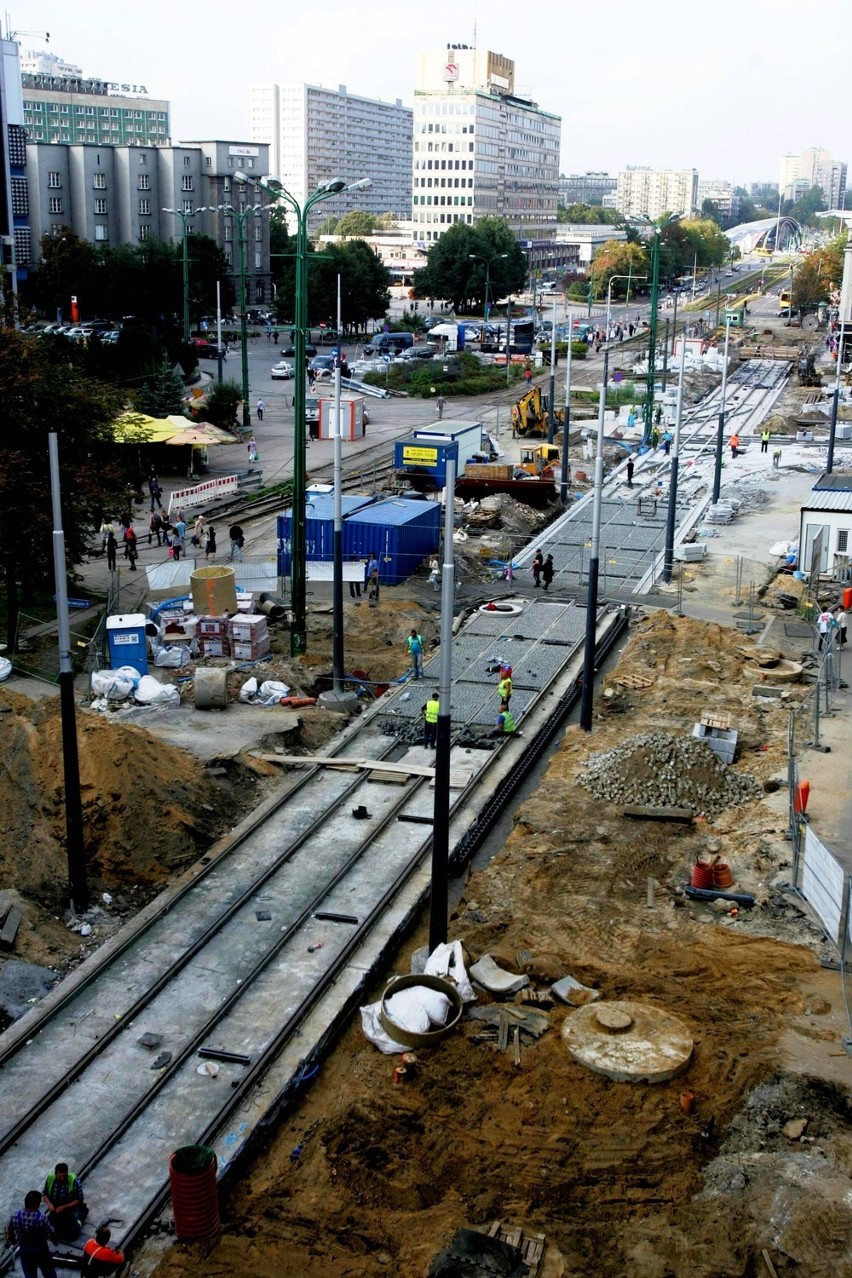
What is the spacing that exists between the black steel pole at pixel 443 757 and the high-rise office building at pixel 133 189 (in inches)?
3576

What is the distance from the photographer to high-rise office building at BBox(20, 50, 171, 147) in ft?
553

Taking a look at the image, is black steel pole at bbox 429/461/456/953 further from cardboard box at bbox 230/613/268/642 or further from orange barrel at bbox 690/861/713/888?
cardboard box at bbox 230/613/268/642

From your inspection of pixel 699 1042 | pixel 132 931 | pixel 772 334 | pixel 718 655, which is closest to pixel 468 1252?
pixel 699 1042

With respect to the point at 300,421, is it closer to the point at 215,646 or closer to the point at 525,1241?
the point at 215,646

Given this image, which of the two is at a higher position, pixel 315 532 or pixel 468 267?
pixel 468 267

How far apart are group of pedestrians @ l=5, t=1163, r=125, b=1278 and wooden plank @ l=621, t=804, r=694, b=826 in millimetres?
10347

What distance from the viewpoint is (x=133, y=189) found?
339 feet

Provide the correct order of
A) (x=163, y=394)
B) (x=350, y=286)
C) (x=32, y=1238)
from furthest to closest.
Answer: (x=350, y=286) → (x=163, y=394) → (x=32, y=1238)

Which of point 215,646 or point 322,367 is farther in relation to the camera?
point 322,367

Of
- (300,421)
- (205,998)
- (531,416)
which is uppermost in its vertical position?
(300,421)

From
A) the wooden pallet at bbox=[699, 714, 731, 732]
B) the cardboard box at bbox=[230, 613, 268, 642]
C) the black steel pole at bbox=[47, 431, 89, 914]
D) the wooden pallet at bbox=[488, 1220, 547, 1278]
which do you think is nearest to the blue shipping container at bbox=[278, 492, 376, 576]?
the cardboard box at bbox=[230, 613, 268, 642]

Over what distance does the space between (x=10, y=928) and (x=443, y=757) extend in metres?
5.92

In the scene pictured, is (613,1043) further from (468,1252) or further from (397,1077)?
(468,1252)

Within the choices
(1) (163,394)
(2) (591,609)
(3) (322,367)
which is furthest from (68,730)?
(3) (322,367)
